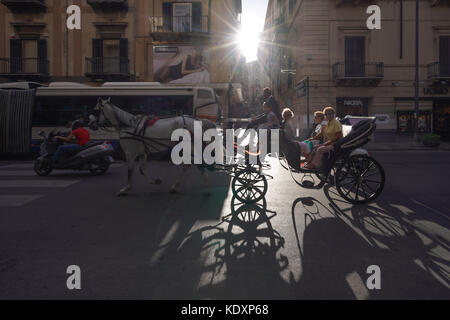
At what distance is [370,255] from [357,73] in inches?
948

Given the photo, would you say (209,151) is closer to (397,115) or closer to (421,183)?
(421,183)

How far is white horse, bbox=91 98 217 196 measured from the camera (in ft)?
25.0

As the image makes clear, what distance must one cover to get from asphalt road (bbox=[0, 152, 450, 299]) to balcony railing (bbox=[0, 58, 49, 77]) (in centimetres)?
2133

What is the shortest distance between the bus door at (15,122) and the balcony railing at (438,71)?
2456cm

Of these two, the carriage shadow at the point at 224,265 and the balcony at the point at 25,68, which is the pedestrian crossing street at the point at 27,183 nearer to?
the carriage shadow at the point at 224,265

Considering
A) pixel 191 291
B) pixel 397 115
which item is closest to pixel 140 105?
pixel 191 291

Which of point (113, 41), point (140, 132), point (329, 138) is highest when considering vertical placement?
point (113, 41)

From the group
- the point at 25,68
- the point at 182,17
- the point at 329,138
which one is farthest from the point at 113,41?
the point at 329,138

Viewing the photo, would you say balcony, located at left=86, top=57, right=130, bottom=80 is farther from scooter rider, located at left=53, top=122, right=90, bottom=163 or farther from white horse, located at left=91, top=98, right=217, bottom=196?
white horse, located at left=91, top=98, right=217, bottom=196

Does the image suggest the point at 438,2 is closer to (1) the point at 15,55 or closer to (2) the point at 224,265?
(2) the point at 224,265

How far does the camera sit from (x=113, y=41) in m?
26.6

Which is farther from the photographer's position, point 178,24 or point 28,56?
point 28,56

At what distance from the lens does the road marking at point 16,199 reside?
660 cm
